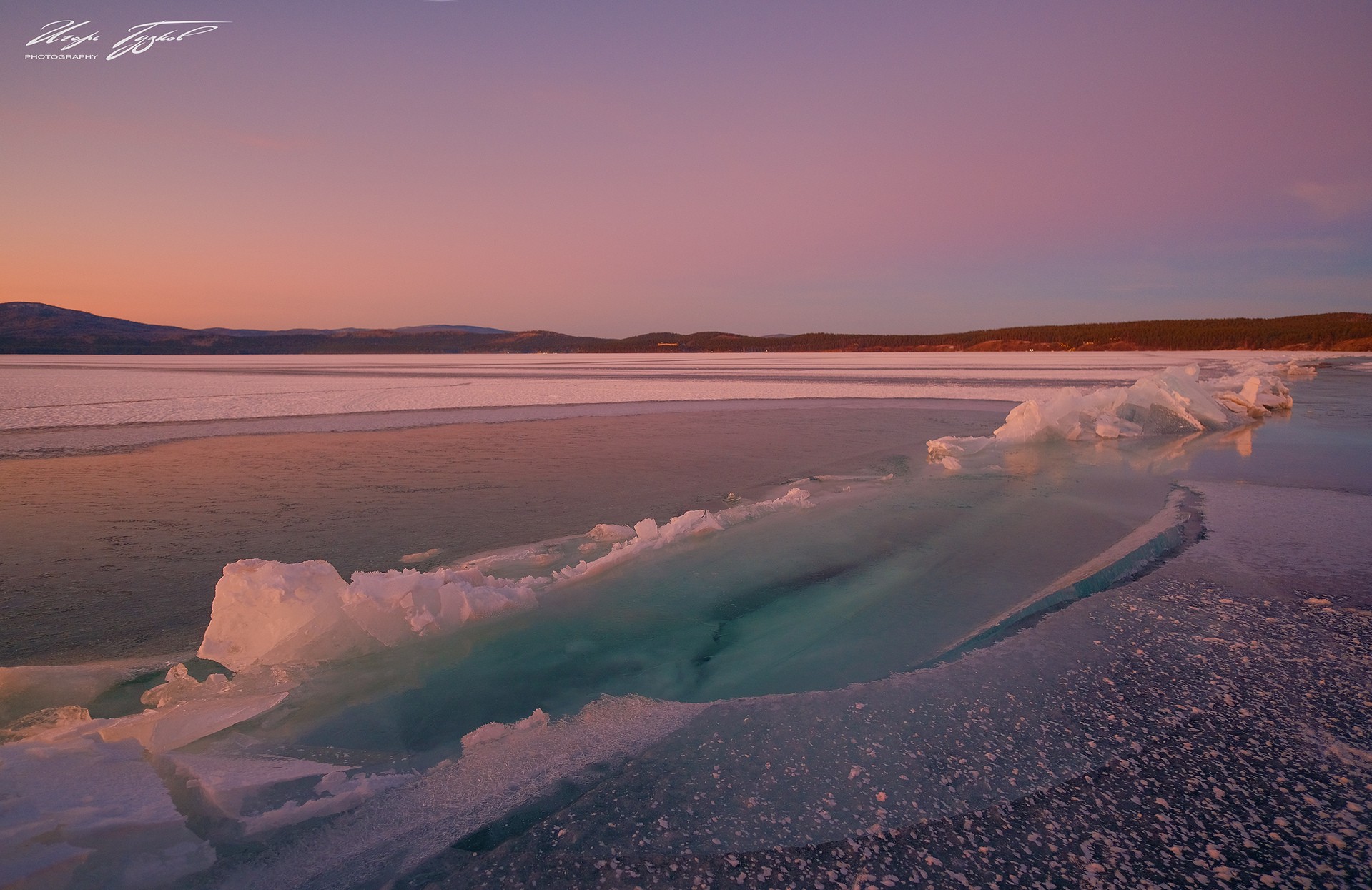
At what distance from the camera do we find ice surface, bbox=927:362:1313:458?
8211 millimetres

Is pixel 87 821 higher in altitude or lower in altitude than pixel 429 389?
lower

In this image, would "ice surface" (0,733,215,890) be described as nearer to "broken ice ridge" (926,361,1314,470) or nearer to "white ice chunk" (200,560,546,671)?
"white ice chunk" (200,560,546,671)

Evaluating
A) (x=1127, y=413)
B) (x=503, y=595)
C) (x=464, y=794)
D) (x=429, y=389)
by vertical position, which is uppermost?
(x=429, y=389)

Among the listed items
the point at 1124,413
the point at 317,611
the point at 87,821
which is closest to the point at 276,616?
the point at 317,611

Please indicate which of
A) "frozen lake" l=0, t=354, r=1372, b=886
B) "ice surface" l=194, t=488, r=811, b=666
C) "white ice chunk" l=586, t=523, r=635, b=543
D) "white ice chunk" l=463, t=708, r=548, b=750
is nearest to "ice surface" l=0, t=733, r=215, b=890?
"frozen lake" l=0, t=354, r=1372, b=886

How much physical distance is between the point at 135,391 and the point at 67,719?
18.5 m

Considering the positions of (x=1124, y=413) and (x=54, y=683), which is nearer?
(x=54, y=683)

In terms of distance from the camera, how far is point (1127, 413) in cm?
970

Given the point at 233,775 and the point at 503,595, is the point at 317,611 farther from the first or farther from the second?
the point at 233,775

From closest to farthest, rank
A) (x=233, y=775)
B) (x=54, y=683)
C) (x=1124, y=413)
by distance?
(x=233, y=775) < (x=54, y=683) < (x=1124, y=413)

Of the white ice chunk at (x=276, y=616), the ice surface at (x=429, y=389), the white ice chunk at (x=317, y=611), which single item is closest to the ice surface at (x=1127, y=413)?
the ice surface at (x=429, y=389)

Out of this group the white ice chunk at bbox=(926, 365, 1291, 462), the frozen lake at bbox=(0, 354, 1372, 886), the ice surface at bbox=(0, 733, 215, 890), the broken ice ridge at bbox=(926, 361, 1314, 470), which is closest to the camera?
the ice surface at bbox=(0, 733, 215, 890)

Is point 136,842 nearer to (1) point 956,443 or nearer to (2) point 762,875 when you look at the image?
(2) point 762,875

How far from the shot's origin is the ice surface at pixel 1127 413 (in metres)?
8.21
